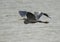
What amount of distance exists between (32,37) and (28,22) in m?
0.25

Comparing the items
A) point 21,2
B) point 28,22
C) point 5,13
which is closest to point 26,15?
point 28,22

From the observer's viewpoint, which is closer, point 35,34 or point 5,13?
point 35,34

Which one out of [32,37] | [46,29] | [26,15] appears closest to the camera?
[32,37]

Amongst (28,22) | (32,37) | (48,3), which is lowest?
(32,37)

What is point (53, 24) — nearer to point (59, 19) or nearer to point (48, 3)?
point (59, 19)

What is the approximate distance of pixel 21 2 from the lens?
2281mm

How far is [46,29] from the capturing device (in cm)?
174

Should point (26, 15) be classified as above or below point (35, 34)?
above

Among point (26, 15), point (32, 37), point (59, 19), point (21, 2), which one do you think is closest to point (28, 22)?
point (26, 15)

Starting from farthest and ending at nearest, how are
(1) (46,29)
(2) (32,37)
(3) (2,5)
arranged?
(3) (2,5) → (1) (46,29) → (2) (32,37)

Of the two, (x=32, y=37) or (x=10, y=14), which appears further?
(x=10, y=14)

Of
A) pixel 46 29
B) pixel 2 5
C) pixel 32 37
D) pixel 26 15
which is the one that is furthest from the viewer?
pixel 2 5

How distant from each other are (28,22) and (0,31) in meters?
0.33

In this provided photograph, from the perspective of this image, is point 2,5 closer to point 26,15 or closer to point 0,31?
point 26,15
